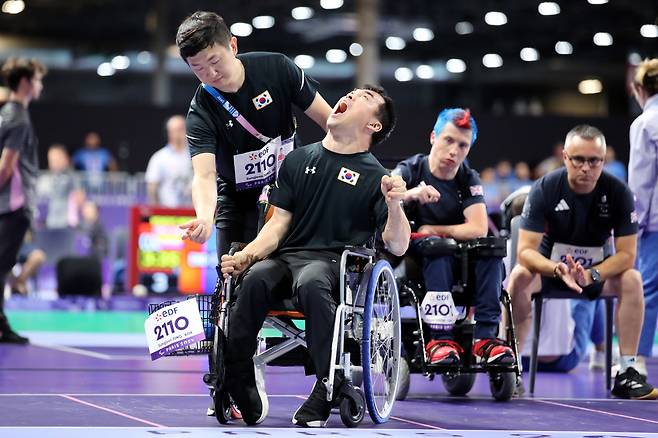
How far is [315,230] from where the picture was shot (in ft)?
14.9

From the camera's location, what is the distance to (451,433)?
4.16 meters

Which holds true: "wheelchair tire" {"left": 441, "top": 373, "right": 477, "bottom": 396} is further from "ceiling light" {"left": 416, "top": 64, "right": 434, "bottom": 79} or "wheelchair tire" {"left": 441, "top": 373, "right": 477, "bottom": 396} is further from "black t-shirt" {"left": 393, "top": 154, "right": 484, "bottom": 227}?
"ceiling light" {"left": 416, "top": 64, "right": 434, "bottom": 79}

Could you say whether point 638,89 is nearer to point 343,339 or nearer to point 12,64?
point 343,339

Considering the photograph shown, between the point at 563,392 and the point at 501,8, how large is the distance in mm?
22385

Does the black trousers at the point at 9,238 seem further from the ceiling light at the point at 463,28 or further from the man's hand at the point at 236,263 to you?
the ceiling light at the point at 463,28

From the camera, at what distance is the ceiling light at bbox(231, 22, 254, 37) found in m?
30.2

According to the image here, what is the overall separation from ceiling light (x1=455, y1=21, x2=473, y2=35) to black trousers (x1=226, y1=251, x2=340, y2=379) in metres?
25.7

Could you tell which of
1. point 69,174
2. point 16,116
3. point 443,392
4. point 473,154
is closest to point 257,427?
point 443,392

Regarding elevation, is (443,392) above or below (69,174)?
below

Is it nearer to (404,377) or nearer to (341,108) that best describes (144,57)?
(404,377)

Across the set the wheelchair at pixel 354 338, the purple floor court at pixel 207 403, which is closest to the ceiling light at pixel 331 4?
the purple floor court at pixel 207 403

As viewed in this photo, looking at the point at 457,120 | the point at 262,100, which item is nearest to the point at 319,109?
the point at 262,100

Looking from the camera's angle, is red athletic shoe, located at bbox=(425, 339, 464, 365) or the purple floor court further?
red athletic shoe, located at bbox=(425, 339, 464, 365)

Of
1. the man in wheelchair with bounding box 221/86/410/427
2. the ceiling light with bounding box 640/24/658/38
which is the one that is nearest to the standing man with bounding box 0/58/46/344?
the man in wheelchair with bounding box 221/86/410/427
